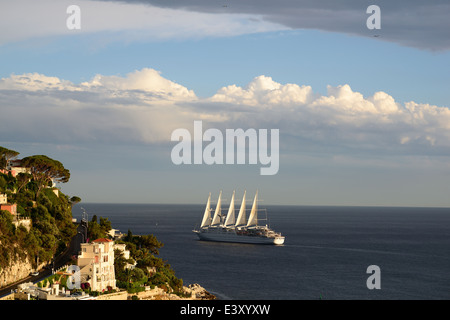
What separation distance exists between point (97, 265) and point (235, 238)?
116m

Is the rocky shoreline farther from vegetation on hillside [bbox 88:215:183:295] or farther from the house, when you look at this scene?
the house

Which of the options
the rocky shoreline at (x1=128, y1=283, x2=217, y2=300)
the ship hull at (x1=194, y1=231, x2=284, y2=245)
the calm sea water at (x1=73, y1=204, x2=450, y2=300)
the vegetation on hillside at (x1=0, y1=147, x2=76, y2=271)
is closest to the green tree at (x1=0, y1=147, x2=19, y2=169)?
the vegetation on hillside at (x1=0, y1=147, x2=76, y2=271)

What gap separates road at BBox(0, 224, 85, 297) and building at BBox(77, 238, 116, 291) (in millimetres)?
6702

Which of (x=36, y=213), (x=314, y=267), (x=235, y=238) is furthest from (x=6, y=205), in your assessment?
(x=235, y=238)

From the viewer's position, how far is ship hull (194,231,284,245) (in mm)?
165875

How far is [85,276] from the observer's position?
2404 inches

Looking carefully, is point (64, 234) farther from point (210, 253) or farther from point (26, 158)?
point (210, 253)

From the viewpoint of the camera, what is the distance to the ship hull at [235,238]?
165875 millimetres

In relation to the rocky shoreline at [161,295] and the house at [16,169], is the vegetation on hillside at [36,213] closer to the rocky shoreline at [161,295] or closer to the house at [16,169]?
the house at [16,169]

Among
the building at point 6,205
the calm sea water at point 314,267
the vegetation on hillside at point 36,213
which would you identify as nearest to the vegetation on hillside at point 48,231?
the vegetation on hillside at point 36,213

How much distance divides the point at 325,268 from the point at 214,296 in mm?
40163
